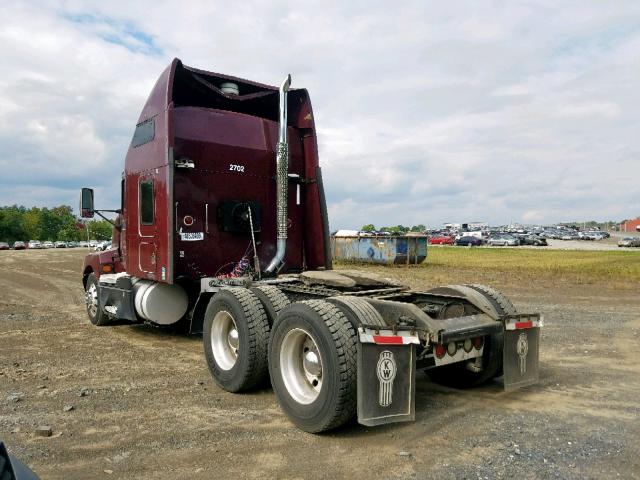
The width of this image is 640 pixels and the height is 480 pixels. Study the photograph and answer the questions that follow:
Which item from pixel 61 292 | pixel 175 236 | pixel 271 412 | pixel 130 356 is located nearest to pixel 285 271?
pixel 175 236

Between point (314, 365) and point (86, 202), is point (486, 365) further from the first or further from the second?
point (86, 202)

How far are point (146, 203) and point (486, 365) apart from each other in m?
5.23

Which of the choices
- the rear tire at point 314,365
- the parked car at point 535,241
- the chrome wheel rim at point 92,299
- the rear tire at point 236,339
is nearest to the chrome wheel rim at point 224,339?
the rear tire at point 236,339

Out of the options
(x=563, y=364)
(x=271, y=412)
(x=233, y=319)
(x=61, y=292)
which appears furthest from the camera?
(x=61, y=292)

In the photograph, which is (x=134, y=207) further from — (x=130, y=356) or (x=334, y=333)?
(x=334, y=333)

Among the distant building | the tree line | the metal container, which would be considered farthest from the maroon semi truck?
the distant building

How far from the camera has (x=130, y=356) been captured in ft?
23.9

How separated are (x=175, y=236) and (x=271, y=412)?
3361mm

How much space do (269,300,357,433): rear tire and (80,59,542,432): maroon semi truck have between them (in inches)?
0.5

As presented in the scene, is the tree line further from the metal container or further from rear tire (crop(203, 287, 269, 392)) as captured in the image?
rear tire (crop(203, 287, 269, 392))

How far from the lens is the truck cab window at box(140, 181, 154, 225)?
7934 mm

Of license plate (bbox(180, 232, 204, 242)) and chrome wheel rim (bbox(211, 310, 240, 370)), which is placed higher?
license plate (bbox(180, 232, 204, 242))

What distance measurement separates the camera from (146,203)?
318 inches

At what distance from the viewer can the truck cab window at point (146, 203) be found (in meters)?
7.93
